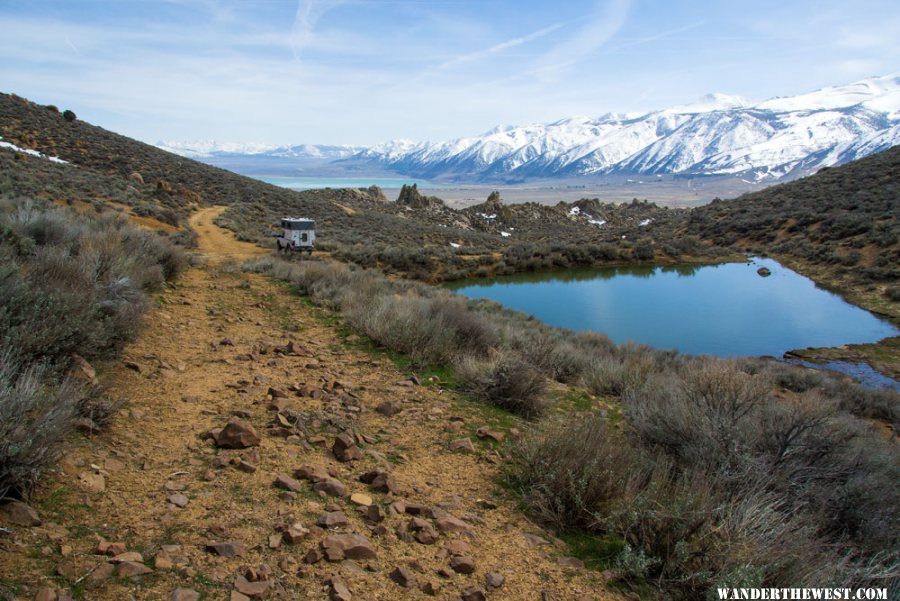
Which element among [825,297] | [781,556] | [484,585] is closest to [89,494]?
[484,585]

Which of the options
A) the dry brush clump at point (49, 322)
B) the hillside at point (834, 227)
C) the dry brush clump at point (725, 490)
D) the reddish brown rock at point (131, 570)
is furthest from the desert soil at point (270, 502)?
the hillside at point (834, 227)

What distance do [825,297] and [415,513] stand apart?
2615 centimetres

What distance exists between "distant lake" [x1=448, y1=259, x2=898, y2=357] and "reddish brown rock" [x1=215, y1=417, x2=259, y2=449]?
14780mm

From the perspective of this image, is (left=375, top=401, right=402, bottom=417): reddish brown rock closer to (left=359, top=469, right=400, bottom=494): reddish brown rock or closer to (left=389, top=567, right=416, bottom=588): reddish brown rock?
(left=359, top=469, right=400, bottom=494): reddish brown rock

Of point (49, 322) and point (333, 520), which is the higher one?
point (49, 322)

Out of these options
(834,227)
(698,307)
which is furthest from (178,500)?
(834,227)

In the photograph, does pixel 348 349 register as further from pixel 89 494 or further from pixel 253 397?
pixel 89 494

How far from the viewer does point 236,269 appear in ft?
43.5

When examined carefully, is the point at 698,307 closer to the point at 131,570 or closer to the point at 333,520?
the point at 333,520

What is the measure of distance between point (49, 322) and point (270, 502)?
2.71 meters

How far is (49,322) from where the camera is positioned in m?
4.22

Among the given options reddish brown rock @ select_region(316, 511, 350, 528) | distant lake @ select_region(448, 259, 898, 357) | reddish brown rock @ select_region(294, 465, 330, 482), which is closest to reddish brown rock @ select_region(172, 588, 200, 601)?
reddish brown rock @ select_region(316, 511, 350, 528)

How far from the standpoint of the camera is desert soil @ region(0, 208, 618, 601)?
249cm

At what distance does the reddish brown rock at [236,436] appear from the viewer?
3.88 metres
